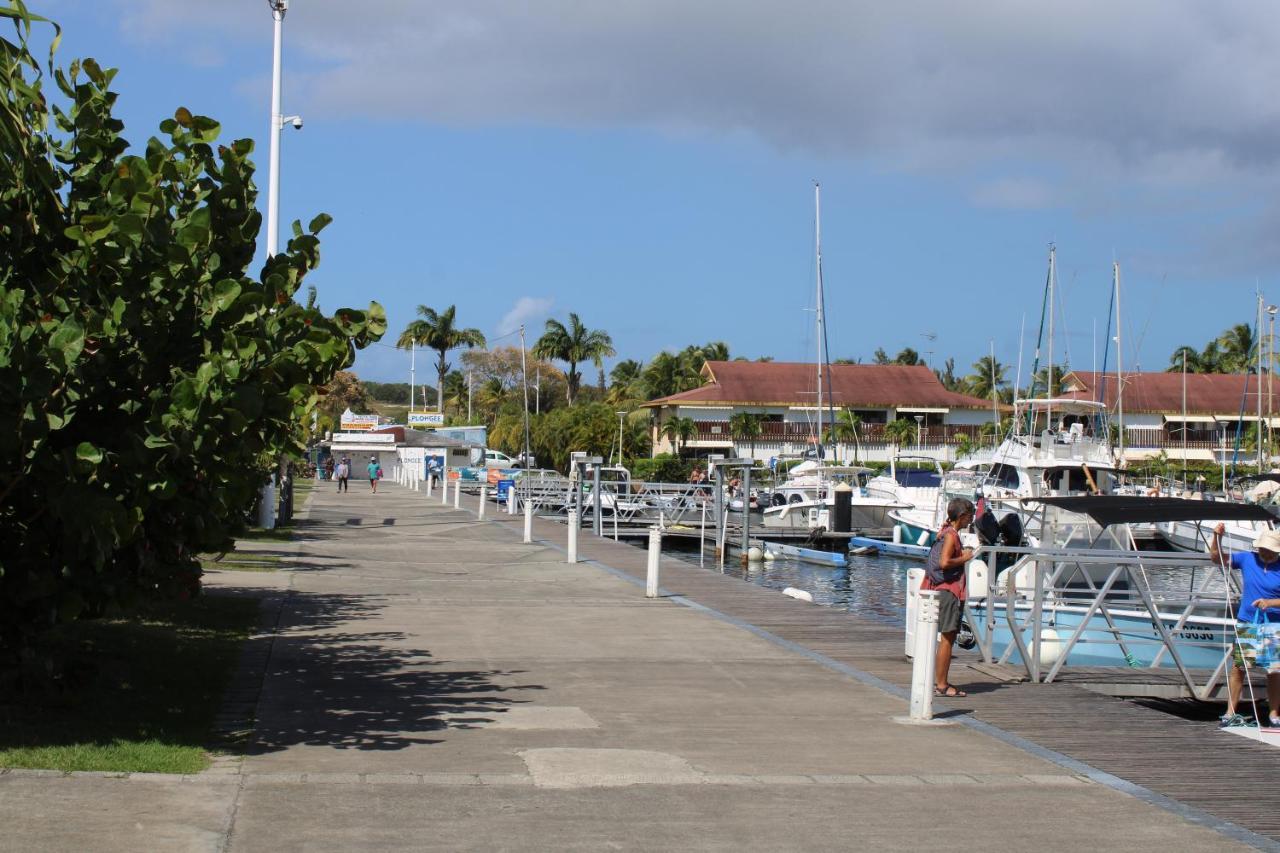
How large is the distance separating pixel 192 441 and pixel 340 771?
7.28ft

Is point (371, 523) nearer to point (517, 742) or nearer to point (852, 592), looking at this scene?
point (852, 592)

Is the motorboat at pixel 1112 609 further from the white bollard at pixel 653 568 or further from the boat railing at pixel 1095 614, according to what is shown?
the white bollard at pixel 653 568

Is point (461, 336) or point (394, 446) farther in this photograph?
point (461, 336)

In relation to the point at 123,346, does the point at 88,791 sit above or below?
below

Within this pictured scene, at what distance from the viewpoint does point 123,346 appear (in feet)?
28.9

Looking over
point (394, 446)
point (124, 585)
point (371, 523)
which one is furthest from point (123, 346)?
point (394, 446)

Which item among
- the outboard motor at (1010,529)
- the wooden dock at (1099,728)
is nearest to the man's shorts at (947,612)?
the wooden dock at (1099,728)

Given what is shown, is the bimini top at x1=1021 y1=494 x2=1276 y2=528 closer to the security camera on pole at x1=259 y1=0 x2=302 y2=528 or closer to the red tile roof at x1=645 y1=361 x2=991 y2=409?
the security camera on pole at x1=259 y1=0 x2=302 y2=528

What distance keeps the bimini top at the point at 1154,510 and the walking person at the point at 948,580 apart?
2.03m

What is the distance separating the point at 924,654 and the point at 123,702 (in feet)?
19.8

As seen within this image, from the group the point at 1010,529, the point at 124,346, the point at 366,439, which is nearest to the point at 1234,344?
the point at 366,439

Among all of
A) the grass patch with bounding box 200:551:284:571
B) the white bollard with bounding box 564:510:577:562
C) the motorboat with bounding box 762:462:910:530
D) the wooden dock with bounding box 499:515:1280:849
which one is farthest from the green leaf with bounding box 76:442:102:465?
the motorboat with bounding box 762:462:910:530

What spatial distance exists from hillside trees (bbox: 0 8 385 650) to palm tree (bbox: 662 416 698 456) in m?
72.3

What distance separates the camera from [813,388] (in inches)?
3282
